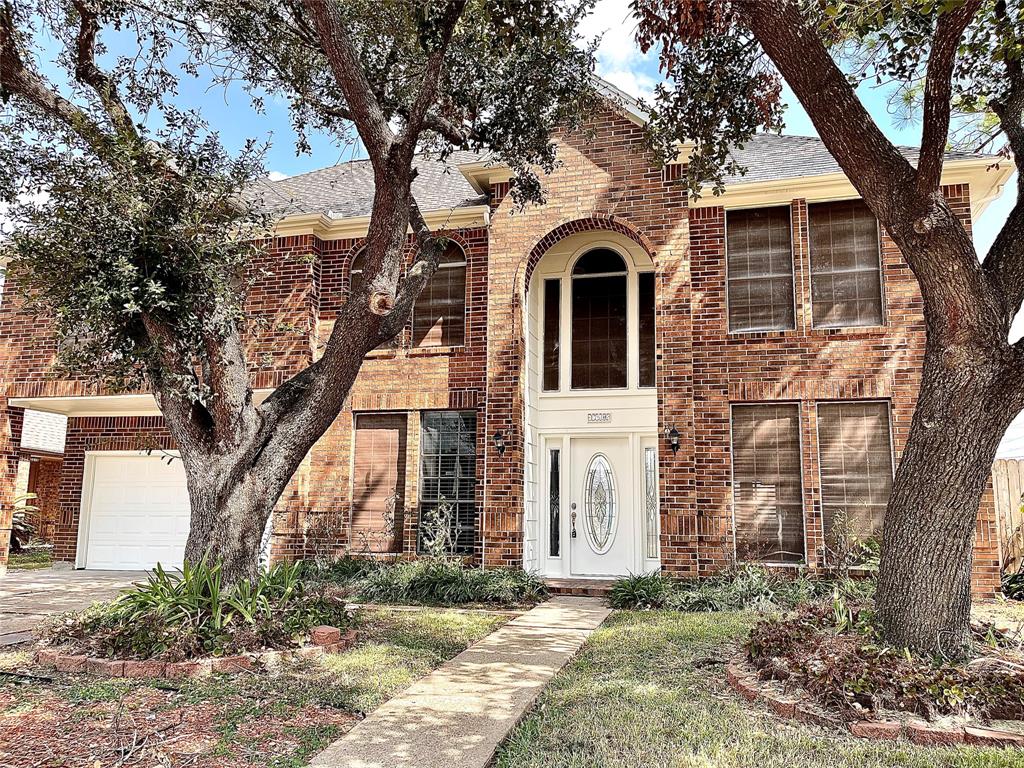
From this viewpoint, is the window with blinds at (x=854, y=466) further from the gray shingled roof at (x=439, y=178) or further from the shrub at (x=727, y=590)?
the gray shingled roof at (x=439, y=178)

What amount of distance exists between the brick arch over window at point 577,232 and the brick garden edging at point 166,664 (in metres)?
7.09

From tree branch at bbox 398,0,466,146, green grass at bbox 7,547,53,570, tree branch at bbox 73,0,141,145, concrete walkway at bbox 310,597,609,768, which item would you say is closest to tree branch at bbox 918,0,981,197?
tree branch at bbox 398,0,466,146

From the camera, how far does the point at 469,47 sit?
8500 mm

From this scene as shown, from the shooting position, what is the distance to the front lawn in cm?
422

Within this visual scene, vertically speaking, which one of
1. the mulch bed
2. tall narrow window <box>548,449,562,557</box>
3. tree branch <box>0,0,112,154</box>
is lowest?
the mulch bed

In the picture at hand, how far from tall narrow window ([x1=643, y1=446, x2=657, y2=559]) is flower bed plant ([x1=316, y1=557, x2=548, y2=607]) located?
2.03 m

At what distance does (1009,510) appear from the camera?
36.9 feet

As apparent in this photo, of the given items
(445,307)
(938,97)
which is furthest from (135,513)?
(938,97)

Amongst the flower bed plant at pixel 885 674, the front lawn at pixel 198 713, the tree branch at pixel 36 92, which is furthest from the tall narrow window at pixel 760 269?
the tree branch at pixel 36 92

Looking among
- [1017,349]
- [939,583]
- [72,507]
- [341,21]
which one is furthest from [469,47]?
[72,507]

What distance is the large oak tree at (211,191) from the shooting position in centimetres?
670

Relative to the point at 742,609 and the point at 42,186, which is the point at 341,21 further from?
the point at 742,609

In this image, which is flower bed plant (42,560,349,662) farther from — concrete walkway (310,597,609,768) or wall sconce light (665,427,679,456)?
wall sconce light (665,427,679,456)

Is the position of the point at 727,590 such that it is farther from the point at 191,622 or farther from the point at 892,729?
the point at 191,622
